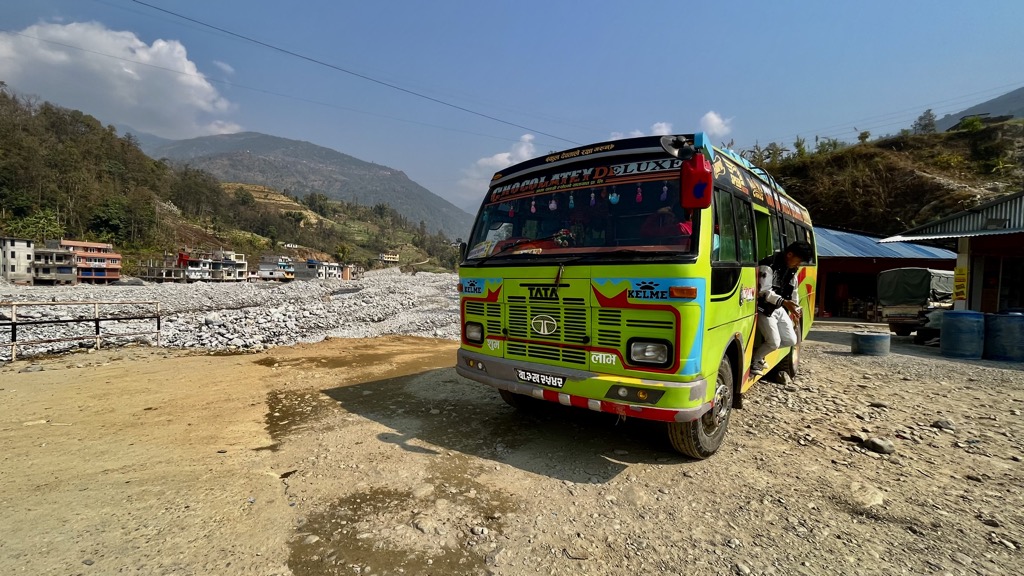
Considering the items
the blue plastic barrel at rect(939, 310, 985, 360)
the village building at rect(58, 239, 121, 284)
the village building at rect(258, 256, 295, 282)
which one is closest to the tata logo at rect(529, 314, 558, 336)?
the blue plastic barrel at rect(939, 310, 985, 360)

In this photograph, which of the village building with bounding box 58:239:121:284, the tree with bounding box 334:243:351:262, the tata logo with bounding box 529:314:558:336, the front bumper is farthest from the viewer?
the tree with bounding box 334:243:351:262

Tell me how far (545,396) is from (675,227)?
6.13 feet

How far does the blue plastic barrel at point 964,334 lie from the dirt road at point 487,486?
12.8ft

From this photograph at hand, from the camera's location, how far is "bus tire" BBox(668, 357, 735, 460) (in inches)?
154

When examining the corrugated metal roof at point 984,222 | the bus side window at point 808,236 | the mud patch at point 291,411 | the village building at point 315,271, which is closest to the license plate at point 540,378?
the mud patch at point 291,411

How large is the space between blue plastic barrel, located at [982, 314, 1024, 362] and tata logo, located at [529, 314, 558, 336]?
441 inches

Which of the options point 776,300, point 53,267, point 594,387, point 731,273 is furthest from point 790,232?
point 53,267

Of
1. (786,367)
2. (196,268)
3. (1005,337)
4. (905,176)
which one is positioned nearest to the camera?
(786,367)

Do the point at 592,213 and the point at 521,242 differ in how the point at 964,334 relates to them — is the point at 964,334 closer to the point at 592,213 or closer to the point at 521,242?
the point at 592,213

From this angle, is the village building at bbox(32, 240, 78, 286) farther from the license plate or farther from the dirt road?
the license plate

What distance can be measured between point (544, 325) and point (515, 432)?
5.14ft

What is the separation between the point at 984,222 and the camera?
12438 millimetres

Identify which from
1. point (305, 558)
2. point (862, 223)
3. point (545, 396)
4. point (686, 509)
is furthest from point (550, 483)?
point (862, 223)

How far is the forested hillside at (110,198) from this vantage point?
66.6 meters
